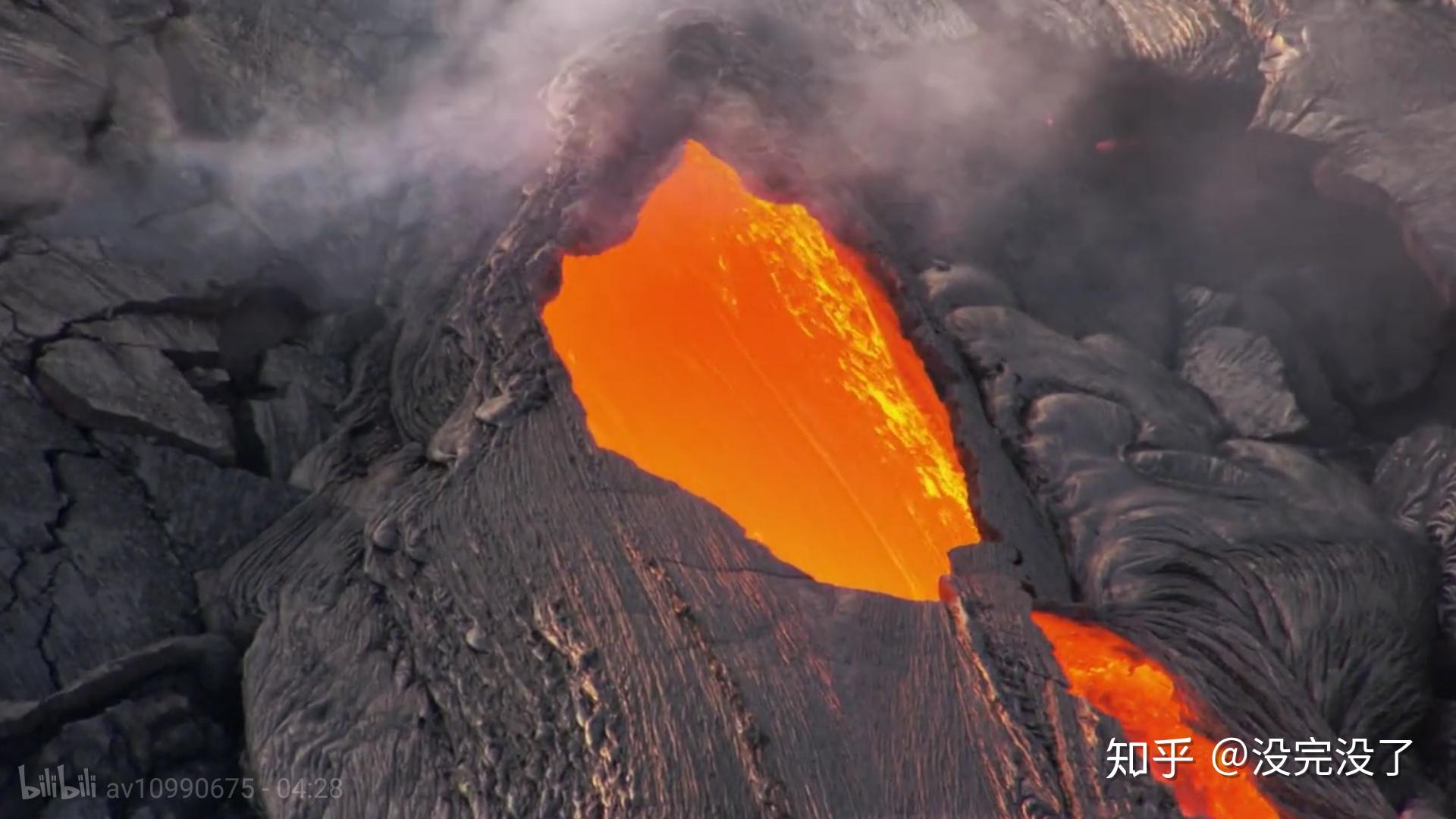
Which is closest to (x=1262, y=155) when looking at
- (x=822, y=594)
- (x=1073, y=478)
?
(x=1073, y=478)

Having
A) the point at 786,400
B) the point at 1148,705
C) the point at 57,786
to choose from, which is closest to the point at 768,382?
the point at 786,400

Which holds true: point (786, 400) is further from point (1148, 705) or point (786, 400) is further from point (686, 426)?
point (1148, 705)

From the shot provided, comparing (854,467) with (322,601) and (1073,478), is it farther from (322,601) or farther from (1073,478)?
(322,601)

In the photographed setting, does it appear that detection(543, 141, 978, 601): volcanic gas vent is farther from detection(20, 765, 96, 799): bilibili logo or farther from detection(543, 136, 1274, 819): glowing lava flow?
detection(20, 765, 96, 799): bilibili logo

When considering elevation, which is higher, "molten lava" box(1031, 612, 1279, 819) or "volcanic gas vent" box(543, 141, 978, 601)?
"volcanic gas vent" box(543, 141, 978, 601)

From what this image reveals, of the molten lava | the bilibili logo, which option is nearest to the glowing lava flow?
the molten lava

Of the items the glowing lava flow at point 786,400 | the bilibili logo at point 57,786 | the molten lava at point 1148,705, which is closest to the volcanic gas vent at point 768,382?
the glowing lava flow at point 786,400

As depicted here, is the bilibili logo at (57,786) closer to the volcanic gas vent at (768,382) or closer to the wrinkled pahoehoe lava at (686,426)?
the wrinkled pahoehoe lava at (686,426)
